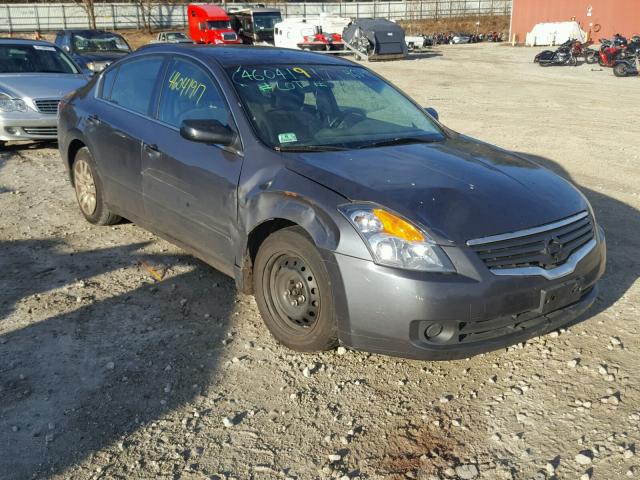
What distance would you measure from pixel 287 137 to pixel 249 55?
3.09ft

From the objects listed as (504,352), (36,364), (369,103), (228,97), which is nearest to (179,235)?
(228,97)

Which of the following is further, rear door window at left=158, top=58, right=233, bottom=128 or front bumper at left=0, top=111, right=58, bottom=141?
front bumper at left=0, top=111, right=58, bottom=141

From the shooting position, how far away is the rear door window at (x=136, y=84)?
4.79 metres

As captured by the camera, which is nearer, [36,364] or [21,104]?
[36,364]

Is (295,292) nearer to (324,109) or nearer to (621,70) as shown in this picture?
(324,109)

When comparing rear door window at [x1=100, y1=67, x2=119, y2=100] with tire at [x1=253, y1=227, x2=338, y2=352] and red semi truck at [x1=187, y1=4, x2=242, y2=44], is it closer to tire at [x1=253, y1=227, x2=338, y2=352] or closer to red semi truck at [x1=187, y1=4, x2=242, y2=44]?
tire at [x1=253, y1=227, x2=338, y2=352]

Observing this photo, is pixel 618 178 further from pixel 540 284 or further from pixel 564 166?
pixel 540 284

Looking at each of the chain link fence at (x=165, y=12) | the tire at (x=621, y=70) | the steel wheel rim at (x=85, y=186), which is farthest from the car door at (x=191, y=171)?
the chain link fence at (x=165, y=12)

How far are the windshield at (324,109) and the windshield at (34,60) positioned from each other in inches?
274

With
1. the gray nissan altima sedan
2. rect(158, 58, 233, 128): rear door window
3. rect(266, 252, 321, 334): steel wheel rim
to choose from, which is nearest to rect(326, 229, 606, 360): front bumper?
the gray nissan altima sedan

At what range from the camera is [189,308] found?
4.20m

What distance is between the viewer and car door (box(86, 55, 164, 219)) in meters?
4.74

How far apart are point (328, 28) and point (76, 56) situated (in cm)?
2081

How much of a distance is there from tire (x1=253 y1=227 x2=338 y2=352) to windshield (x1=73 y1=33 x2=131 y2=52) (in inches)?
590
